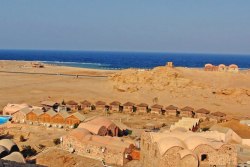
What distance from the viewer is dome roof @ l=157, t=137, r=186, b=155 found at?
2197cm

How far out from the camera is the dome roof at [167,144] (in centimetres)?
2197

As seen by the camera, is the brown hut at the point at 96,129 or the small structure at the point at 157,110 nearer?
the brown hut at the point at 96,129

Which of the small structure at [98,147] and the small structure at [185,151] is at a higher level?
the small structure at [185,151]

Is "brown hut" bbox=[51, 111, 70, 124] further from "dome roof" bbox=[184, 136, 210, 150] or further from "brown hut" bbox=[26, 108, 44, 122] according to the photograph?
"dome roof" bbox=[184, 136, 210, 150]

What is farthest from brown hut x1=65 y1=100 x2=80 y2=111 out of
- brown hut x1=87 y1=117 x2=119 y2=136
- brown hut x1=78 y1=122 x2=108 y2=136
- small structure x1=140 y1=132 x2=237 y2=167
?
small structure x1=140 y1=132 x2=237 y2=167

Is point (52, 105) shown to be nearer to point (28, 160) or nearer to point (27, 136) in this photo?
point (27, 136)

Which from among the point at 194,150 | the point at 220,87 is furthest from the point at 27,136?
the point at 220,87

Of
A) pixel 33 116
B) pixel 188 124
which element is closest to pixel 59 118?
pixel 33 116

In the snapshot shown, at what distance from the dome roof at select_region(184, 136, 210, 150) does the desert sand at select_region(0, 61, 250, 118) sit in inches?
969

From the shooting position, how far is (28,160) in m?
25.1

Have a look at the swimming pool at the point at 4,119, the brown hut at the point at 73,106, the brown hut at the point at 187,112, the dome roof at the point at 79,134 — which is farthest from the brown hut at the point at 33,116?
the brown hut at the point at 187,112

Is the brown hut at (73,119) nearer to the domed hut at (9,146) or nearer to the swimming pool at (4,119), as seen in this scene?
the swimming pool at (4,119)

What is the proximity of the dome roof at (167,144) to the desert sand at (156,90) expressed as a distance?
25700mm

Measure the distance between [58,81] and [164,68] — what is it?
66.9ft
